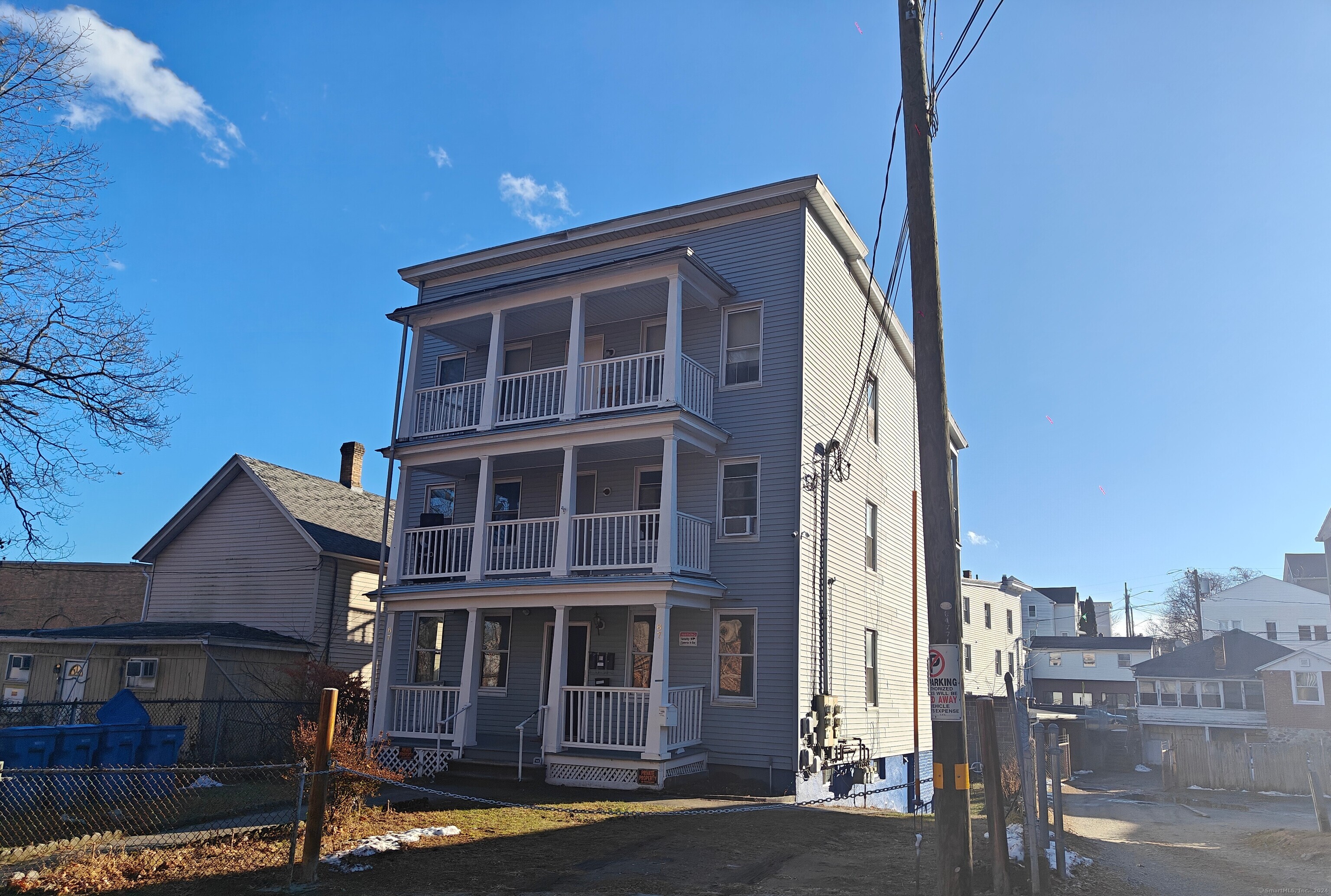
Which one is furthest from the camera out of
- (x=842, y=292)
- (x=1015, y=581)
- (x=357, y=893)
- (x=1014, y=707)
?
(x=1015, y=581)

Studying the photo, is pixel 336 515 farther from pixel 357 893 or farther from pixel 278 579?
pixel 357 893

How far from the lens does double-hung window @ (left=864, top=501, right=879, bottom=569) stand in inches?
825

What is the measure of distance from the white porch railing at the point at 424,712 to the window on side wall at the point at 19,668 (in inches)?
450

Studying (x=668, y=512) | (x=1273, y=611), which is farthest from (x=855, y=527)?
(x=1273, y=611)

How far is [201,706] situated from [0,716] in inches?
219

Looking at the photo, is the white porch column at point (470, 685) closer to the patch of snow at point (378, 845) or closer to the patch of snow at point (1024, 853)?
the patch of snow at point (378, 845)

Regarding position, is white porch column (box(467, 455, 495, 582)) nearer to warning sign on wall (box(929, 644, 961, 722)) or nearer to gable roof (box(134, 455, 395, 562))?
gable roof (box(134, 455, 395, 562))

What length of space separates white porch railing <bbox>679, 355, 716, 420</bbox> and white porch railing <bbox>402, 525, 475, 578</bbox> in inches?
201

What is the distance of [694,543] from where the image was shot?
16922 mm

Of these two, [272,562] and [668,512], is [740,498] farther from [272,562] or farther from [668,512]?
[272,562]

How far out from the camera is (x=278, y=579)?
2433 centimetres

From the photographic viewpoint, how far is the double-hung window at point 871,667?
20.0 metres

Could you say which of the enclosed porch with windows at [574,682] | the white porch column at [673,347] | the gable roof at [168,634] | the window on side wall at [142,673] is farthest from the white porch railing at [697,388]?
the window on side wall at [142,673]

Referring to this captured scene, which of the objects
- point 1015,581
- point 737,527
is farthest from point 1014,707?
→ point 1015,581
